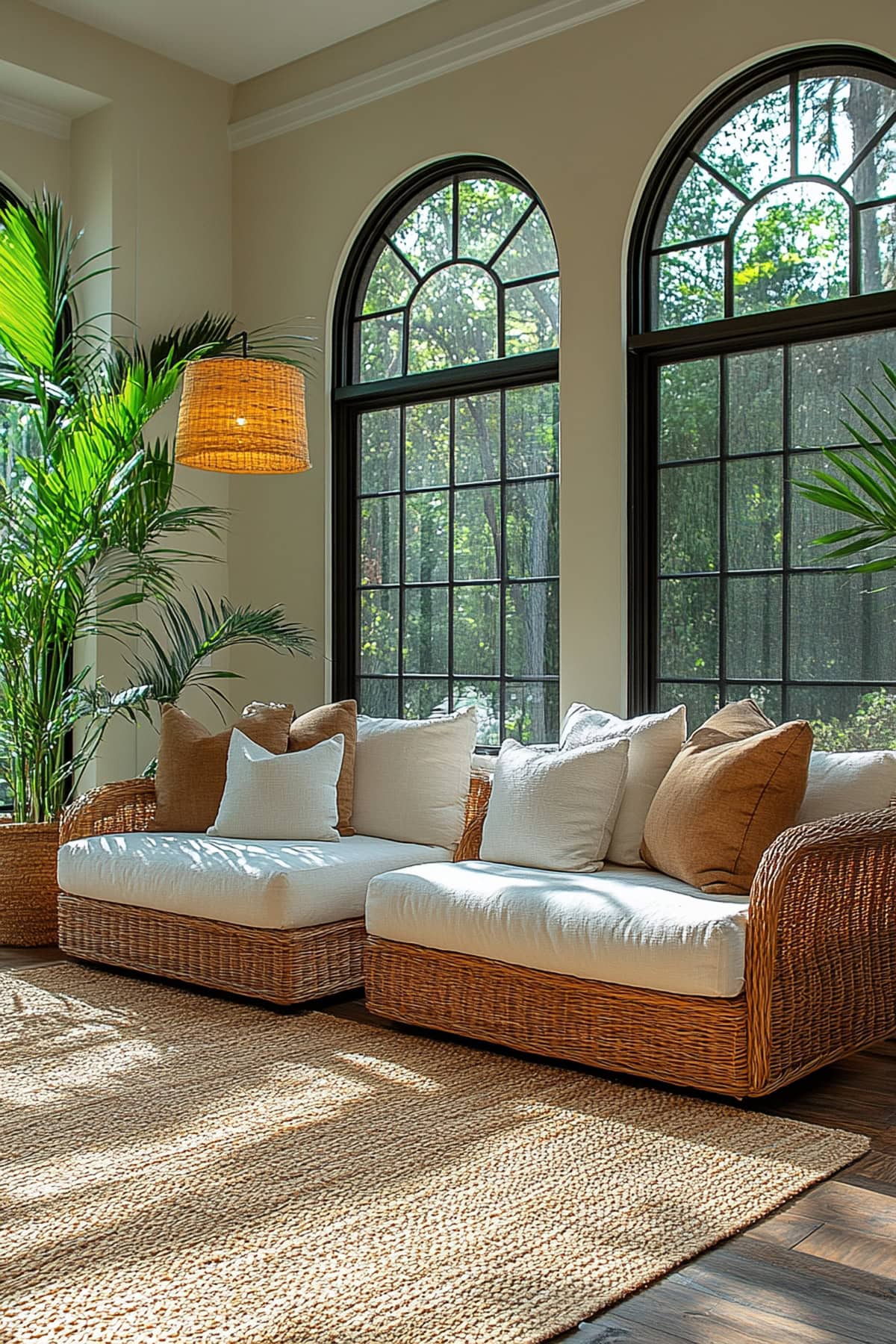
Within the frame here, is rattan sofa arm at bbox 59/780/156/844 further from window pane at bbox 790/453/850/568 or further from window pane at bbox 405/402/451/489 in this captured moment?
window pane at bbox 790/453/850/568

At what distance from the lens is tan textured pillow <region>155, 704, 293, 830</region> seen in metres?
4.43

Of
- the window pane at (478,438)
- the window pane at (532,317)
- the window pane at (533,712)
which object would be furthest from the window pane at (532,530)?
the window pane at (532,317)

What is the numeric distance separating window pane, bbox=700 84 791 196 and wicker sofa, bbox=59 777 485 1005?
2.23 m

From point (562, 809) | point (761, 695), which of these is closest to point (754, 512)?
point (761, 695)

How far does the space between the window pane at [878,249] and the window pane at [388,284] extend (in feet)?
6.28

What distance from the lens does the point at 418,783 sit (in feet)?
14.0

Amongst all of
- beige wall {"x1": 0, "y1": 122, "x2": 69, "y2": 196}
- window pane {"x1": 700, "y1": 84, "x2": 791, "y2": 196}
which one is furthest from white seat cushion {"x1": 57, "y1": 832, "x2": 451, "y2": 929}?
beige wall {"x1": 0, "y1": 122, "x2": 69, "y2": 196}

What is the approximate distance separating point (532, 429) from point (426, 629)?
0.92 m

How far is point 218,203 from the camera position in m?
5.89

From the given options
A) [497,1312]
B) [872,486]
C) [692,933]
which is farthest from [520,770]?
[497,1312]

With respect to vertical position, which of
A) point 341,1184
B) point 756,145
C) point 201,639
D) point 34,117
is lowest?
point 341,1184

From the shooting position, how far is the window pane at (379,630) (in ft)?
17.6

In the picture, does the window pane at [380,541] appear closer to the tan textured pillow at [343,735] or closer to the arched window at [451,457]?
the arched window at [451,457]

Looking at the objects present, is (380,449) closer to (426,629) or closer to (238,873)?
(426,629)
